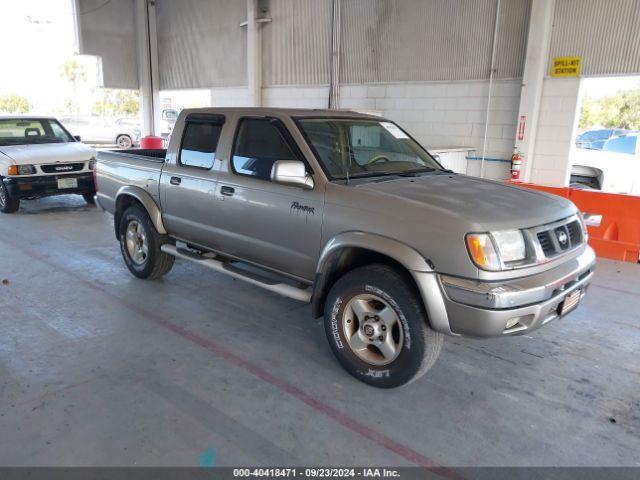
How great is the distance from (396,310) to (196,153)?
8.24 feet

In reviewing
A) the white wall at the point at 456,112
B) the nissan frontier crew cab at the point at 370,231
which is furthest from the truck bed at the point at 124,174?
the white wall at the point at 456,112

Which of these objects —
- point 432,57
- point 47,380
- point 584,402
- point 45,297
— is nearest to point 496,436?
point 584,402

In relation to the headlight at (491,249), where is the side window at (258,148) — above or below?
above

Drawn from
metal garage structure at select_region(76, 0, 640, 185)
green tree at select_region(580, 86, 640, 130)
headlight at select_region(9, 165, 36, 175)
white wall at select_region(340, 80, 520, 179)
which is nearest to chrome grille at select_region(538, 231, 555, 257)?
metal garage structure at select_region(76, 0, 640, 185)

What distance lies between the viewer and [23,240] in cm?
716

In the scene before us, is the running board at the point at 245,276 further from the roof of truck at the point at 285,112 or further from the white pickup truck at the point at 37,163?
the white pickup truck at the point at 37,163

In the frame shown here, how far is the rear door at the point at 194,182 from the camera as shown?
171 inches

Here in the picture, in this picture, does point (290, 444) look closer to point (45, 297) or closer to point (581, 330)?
point (581, 330)

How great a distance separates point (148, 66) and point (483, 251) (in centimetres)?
1851

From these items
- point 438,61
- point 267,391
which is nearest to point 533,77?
point 438,61

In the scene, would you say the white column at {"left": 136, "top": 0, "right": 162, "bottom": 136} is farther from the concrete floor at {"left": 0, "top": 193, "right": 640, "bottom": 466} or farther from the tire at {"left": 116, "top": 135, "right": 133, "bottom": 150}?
the concrete floor at {"left": 0, "top": 193, "right": 640, "bottom": 466}

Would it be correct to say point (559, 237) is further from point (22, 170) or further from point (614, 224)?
point (22, 170)

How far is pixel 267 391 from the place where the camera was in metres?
3.30

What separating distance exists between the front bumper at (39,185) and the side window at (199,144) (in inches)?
209
